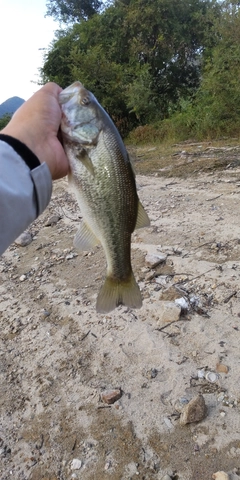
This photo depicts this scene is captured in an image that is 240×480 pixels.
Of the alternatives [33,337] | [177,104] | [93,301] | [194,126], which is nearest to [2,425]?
[33,337]

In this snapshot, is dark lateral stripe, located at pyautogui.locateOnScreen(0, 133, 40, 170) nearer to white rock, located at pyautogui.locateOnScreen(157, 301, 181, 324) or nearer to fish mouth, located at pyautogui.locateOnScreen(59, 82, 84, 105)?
fish mouth, located at pyautogui.locateOnScreen(59, 82, 84, 105)

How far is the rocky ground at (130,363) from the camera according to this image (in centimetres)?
259

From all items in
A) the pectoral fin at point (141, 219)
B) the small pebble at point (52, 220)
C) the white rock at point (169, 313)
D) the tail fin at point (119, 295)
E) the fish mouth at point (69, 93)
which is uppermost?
the fish mouth at point (69, 93)

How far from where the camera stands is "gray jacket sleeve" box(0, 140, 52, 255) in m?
1.45

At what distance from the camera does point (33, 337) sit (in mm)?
3842

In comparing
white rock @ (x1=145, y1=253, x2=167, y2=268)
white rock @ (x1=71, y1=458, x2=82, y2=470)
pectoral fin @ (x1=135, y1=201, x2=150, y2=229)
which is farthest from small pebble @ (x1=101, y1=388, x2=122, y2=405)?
white rock @ (x1=145, y1=253, x2=167, y2=268)

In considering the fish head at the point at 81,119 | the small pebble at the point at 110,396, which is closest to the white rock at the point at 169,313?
the small pebble at the point at 110,396

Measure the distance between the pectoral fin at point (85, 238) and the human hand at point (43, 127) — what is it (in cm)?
33

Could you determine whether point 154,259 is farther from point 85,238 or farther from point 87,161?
point 87,161

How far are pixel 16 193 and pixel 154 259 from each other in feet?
10.5

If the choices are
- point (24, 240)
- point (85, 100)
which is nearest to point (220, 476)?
point (85, 100)

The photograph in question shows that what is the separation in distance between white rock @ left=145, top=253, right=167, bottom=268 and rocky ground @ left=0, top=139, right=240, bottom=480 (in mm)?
16

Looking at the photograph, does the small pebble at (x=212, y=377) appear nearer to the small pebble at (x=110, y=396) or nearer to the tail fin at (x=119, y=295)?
the small pebble at (x=110, y=396)

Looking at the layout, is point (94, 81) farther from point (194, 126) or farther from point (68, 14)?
point (68, 14)
